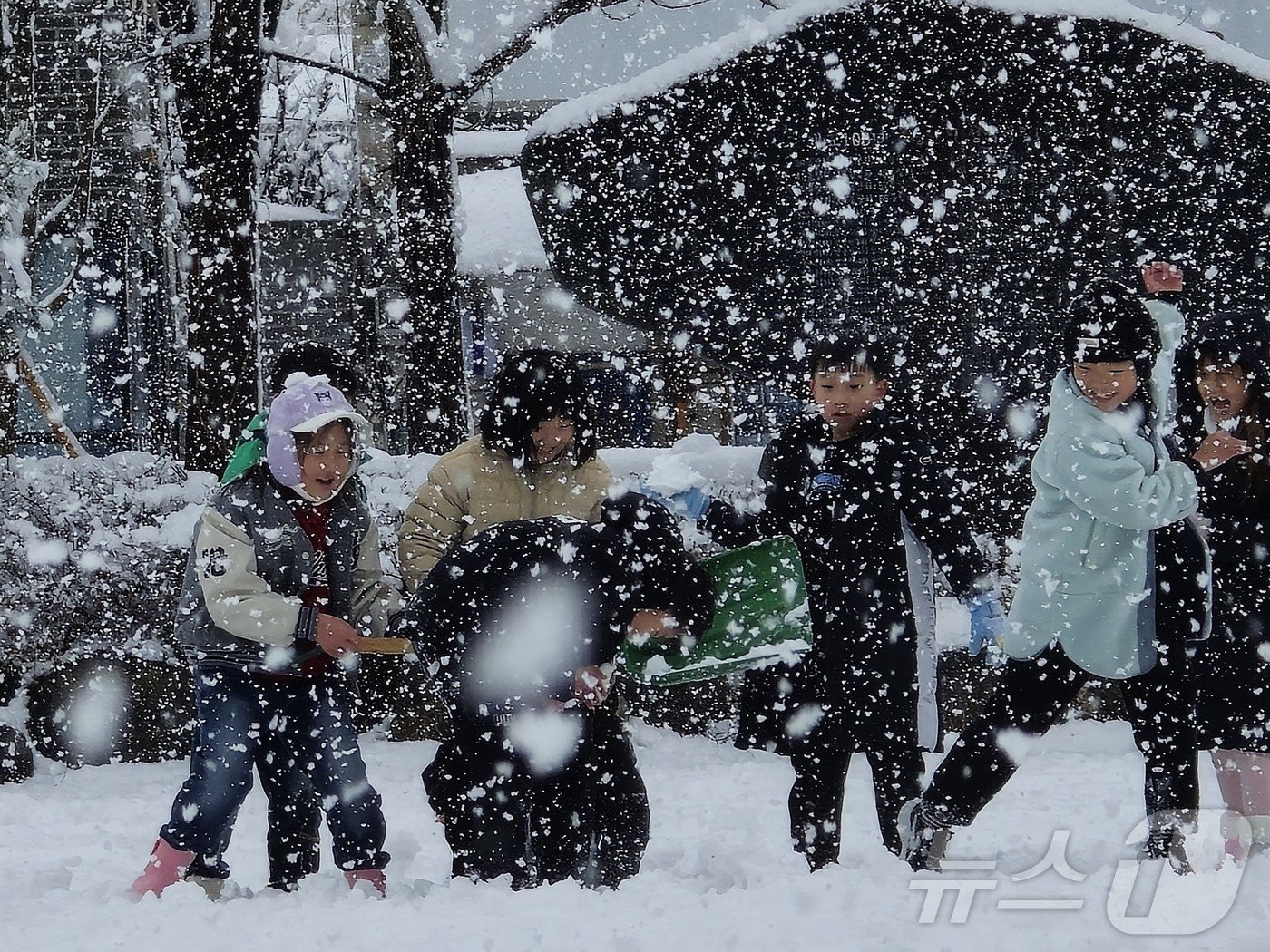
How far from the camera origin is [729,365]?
7.48 meters

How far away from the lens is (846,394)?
4.07m

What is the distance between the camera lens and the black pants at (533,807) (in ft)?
11.6

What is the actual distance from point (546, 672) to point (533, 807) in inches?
14.4

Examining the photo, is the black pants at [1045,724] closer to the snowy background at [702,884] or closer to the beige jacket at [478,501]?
the snowy background at [702,884]

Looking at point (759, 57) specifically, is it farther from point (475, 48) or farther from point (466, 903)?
point (466, 903)

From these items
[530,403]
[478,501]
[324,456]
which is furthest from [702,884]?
[324,456]

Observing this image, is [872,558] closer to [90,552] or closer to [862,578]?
[862,578]

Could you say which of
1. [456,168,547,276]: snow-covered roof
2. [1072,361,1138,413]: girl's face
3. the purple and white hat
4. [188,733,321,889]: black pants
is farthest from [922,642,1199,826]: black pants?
[456,168,547,276]: snow-covered roof

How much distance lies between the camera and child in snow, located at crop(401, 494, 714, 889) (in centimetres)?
345

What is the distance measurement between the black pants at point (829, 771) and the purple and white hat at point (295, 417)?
1597 mm

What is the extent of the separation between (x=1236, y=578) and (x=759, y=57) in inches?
157

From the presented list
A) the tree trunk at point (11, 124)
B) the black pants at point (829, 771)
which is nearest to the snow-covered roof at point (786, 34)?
the black pants at point (829, 771)

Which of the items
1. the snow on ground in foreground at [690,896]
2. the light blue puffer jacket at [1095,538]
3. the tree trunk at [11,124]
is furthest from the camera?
the tree trunk at [11,124]

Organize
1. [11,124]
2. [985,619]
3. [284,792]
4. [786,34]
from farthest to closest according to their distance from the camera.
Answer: [11,124]
[786,34]
[985,619]
[284,792]
